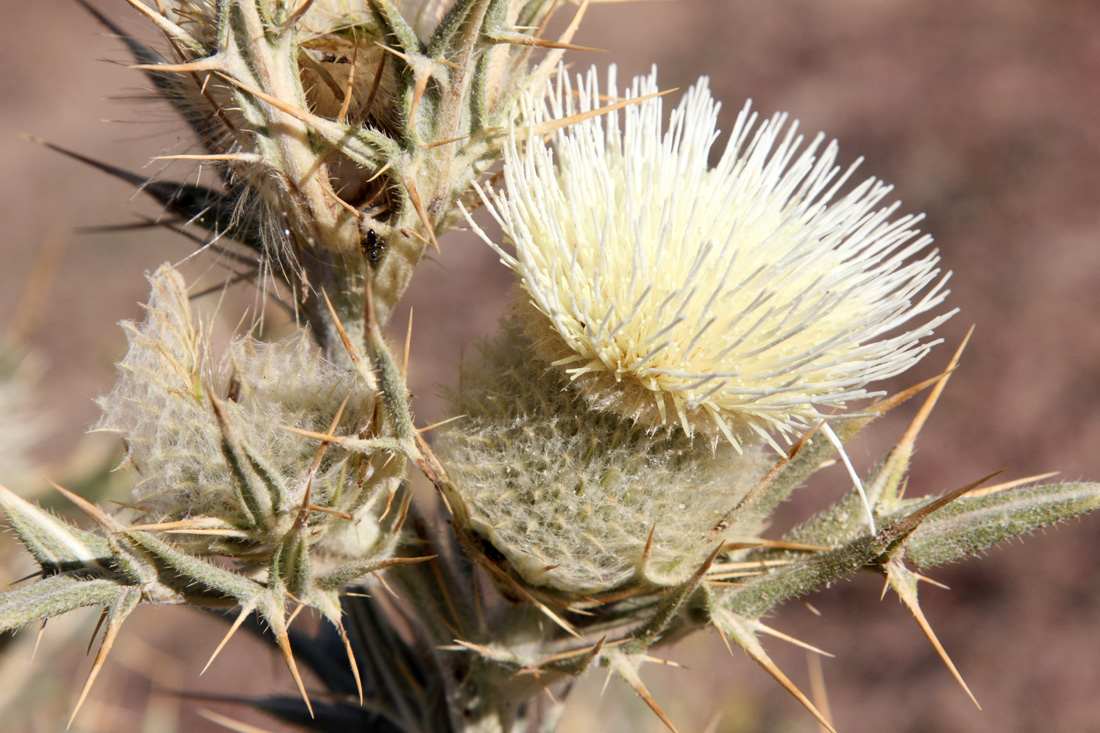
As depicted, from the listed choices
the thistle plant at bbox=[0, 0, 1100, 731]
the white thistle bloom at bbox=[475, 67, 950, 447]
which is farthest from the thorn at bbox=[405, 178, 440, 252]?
the white thistle bloom at bbox=[475, 67, 950, 447]

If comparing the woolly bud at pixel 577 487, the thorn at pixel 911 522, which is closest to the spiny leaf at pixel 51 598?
the woolly bud at pixel 577 487

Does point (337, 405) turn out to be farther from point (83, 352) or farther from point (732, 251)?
point (83, 352)

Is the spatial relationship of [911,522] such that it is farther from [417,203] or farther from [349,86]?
[349,86]

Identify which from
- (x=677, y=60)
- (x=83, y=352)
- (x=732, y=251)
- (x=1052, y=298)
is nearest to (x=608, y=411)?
(x=732, y=251)

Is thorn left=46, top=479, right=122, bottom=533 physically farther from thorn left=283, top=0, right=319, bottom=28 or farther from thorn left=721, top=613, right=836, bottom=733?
thorn left=721, top=613, right=836, bottom=733

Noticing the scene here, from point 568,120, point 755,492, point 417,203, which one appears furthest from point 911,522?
point 417,203

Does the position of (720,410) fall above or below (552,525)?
above
